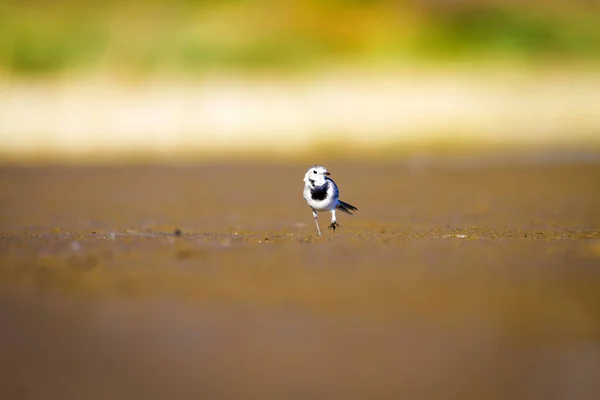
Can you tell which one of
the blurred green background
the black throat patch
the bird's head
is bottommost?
the black throat patch

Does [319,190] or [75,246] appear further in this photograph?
[319,190]

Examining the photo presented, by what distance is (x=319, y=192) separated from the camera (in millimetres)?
8883

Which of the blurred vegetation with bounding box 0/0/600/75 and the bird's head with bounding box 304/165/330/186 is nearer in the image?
the bird's head with bounding box 304/165/330/186

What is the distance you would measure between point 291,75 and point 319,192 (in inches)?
778

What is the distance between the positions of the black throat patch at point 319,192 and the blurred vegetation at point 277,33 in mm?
19487

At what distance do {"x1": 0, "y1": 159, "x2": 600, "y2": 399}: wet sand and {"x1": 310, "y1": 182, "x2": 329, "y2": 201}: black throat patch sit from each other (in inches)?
14.1

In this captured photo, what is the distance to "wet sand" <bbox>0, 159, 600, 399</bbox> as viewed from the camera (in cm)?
468

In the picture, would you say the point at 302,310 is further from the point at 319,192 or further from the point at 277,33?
the point at 277,33

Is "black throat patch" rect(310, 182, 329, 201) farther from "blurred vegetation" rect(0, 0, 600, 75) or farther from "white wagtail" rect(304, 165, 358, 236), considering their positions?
"blurred vegetation" rect(0, 0, 600, 75)

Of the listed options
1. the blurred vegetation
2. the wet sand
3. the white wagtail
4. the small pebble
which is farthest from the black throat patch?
the blurred vegetation

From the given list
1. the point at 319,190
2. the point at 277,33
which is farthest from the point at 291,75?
the point at 319,190

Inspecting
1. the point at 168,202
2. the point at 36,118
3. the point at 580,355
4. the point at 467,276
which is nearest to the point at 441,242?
the point at 467,276

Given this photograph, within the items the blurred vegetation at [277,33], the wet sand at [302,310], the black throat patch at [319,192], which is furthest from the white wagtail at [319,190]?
the blurred vegetation at [277,33]

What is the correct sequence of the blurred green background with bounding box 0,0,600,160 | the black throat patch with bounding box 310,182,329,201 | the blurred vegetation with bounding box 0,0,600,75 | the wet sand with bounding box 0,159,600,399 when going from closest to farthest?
the wet sand with bounding box 0,159,600,399
the black throat patch with bounding box 310,182,329,201
the blurred green background with bounding box 0,0,600,160
the blurred vegetation with bounding box 0,0,600,75
